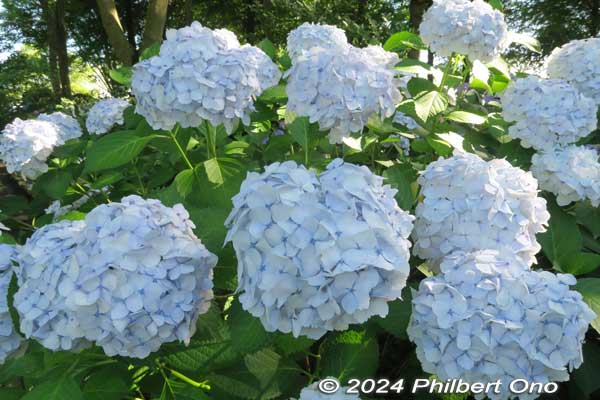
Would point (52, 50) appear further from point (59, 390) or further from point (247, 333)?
point (247, 333)

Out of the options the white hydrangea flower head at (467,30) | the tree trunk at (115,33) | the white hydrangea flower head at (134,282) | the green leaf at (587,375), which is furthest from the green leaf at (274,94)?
the tree trunk at (115,33)

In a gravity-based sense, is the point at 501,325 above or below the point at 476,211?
below

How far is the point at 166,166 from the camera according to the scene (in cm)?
237

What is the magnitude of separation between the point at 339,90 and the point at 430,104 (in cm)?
53

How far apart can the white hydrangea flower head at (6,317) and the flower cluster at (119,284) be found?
0.50 feet

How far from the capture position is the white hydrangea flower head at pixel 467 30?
6.61ft

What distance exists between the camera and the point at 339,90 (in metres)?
1.58

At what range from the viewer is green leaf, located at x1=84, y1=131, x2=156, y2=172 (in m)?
1.80

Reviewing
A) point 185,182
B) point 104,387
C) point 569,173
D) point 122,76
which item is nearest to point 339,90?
point 185,182

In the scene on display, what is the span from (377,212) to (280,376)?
62 cm

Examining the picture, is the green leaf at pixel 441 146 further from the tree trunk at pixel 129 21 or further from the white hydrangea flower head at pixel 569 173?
the tree trunk at pixel 129 21

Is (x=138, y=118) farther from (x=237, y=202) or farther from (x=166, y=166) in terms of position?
(x=237, y=202)

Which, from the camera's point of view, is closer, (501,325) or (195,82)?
(501,325)
